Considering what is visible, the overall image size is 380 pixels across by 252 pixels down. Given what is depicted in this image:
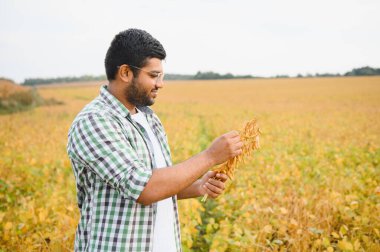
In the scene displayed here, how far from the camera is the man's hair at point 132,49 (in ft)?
5.73

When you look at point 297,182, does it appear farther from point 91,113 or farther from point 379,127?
point 379,127

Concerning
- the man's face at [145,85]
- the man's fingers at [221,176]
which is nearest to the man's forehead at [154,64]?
the man's face at [145,85]

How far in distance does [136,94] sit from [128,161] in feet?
1.46

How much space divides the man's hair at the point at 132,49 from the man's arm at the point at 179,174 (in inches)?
21.6

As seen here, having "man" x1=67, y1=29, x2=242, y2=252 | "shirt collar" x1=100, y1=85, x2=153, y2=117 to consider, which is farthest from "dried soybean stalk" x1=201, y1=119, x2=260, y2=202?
"shirt collar" x1=100, y1=85, x2=153, y2=117

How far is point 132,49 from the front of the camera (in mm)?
1744

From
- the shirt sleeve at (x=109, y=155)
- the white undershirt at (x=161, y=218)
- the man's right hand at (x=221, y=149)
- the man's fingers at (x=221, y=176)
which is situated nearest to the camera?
the shirt sleeve at (x=109, y=155)

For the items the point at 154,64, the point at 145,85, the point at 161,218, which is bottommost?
the point at 161,218

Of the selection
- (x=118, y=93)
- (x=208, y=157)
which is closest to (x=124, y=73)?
(x=118, y=93)

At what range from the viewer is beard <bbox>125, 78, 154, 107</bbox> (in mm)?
1806

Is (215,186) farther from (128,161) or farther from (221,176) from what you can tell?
(128,161)

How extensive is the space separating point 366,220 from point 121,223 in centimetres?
305

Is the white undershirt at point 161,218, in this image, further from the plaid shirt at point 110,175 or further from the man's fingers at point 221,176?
the man's fingers at point 221,176

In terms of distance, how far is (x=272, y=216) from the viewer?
4023 millimetres
